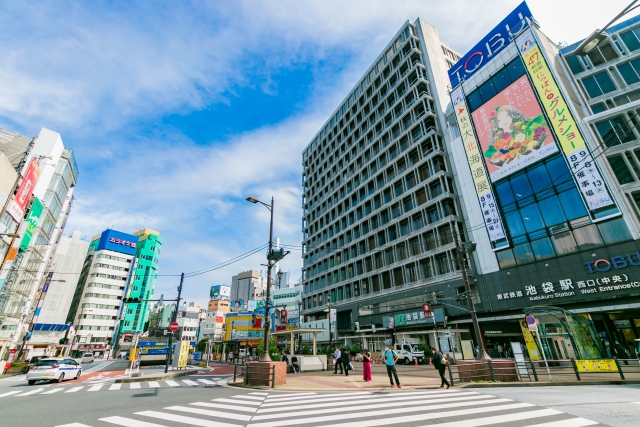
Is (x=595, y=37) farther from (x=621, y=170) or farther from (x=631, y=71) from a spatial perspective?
(x=631, y=71)

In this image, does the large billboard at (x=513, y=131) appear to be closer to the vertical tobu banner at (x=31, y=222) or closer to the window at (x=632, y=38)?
the window at (x=632, y=38)

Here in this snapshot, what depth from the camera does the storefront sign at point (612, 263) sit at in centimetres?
2274

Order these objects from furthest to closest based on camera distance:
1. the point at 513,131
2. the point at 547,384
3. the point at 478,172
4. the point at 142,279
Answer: the point at 142,279 → the point at 478,172 → the point at 513,131 → the point at 547,384

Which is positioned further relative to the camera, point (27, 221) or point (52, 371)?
point (27, 221)

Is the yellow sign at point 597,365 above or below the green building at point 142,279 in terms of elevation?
below

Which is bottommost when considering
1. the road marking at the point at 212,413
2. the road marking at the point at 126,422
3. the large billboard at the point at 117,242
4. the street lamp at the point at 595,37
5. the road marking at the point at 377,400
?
the road marking at the point at 377,400

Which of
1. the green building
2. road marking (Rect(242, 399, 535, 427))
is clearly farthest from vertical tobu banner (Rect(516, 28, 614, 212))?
the green building

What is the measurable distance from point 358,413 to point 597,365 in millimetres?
14134

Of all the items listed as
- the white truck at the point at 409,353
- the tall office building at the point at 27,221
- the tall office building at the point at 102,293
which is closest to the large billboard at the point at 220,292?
the tall office building at the point at 102,293

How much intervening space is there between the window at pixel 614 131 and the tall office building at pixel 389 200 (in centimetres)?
1429

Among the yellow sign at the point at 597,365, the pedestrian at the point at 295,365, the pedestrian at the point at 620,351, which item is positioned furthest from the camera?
the pedestrian at the point at 620,351

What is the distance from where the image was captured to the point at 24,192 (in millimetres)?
31500

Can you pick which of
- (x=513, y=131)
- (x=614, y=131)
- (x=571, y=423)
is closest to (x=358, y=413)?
(x=571, y=423)

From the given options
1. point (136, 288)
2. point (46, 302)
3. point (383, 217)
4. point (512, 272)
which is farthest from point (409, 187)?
point (136, 288)
